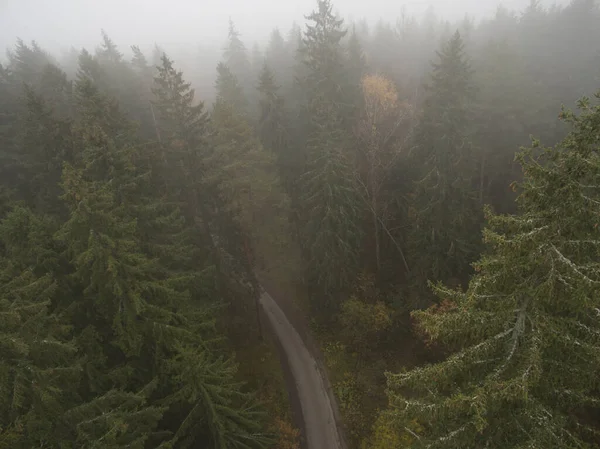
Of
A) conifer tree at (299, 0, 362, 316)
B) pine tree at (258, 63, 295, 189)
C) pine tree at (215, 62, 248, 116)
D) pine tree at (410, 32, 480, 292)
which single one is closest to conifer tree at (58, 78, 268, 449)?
conifer tree at (299, 0, 362, 316)

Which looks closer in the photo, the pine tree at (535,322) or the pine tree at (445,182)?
the pine tree at (535,322)

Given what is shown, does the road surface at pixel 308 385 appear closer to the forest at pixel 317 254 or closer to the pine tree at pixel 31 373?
the forest at pixel 317 254

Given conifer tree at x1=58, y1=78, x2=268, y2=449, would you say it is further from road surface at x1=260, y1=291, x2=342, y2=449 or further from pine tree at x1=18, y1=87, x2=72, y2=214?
pine tree at x1=18, y1=87, x2=72, y2=214

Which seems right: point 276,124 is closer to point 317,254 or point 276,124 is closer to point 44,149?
point 317,254

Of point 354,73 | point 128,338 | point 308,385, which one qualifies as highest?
point 354,73

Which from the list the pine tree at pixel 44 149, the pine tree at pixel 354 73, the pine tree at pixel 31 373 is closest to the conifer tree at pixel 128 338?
the pine tree at pixel 31 373

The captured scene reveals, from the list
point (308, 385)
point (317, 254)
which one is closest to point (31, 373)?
point (308, 385)

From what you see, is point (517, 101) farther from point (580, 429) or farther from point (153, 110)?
point (153, 110)
